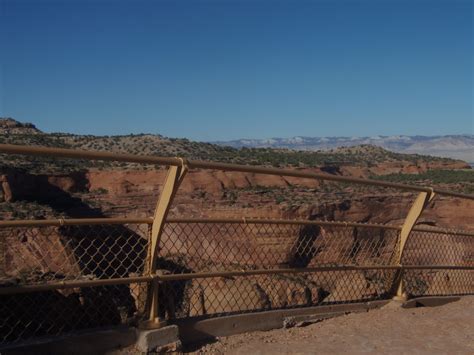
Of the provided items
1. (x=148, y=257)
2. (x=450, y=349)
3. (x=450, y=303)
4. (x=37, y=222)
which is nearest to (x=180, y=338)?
(x=148, y=257)

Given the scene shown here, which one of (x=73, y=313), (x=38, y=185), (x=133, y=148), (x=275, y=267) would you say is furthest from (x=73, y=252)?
(x=133, y=148)

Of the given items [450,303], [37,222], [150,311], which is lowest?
[450,303]

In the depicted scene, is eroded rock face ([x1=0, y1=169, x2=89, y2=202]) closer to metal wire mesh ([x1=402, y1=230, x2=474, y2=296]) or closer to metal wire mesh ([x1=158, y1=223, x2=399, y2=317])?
metal wire mesh ([x1=158, y1=223, x2=399, y2=317])

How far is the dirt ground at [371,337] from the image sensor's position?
13.9 ft

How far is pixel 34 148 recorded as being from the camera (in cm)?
322

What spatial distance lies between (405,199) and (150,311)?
3291cm

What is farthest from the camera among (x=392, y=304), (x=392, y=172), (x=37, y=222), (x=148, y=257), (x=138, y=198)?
(x=392, y=172)

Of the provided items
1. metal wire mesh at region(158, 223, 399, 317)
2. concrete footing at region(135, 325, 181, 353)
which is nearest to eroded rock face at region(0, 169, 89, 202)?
metal wire mesh at region(158, 223, 399, 317)

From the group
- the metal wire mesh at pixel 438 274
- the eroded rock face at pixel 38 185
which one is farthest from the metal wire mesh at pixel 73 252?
the eroded rock face at pixel 38 185

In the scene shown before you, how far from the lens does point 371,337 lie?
4555mm

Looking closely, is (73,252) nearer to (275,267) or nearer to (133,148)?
(275,267)

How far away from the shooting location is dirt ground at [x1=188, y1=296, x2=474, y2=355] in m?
4.23

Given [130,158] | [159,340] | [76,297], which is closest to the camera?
[130,158]

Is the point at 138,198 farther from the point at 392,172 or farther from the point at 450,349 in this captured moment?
the point at 450,349
